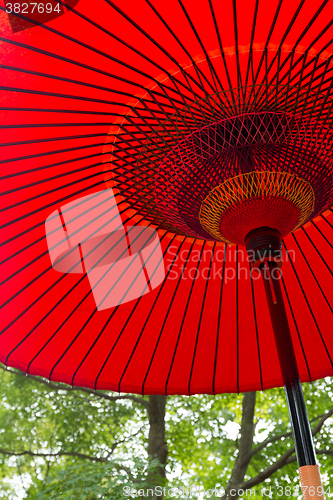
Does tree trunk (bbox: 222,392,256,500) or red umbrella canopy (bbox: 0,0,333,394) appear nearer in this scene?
red umbrella canopy (bbox: 0,0,333,394)

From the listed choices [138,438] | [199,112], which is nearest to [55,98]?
[199,112]

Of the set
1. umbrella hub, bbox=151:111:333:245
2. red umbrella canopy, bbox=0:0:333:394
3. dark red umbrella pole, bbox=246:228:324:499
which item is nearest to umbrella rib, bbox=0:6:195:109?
red umbrella canopy, bbox=0:0:333:394

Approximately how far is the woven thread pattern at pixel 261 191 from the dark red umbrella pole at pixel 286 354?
0.48ft

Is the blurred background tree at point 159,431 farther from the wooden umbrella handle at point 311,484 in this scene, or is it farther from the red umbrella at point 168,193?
the wooden umbrella handle at point 311,484

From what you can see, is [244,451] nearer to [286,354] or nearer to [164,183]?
[286,354]

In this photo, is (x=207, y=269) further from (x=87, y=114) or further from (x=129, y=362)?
(x=87, y=114)

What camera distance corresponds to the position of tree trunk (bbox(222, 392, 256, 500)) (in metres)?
5.80

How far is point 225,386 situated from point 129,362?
0.53m

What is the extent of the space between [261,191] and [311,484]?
3.31ft

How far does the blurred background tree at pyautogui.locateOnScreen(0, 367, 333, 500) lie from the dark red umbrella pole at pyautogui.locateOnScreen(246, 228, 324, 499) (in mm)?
5229

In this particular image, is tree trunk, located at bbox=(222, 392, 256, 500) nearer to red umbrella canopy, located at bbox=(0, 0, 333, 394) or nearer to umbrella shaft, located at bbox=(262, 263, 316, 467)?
red umbrella canopy, located at bbox=(0, 0, 333, 394)

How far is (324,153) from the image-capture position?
68.1 inches

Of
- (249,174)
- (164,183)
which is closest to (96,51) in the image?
(164,183)

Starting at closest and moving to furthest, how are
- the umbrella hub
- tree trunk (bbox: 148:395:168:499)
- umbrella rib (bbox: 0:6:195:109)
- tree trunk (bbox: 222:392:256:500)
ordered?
umbrella rib (bbox: 0:6:195:109)
the umbrella hub
tree trunk (bbox: 222:392:256:500)
tree trunk (bbox: 148:395:168:499)
